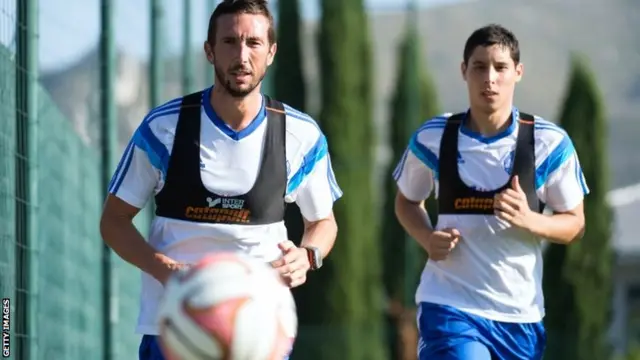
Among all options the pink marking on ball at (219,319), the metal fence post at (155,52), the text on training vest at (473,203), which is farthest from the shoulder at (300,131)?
the metal fence post at (155,52)

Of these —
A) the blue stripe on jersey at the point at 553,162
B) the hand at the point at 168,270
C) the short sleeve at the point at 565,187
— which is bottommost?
the hand at the point at 168,270

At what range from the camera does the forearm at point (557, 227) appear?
7.63 m

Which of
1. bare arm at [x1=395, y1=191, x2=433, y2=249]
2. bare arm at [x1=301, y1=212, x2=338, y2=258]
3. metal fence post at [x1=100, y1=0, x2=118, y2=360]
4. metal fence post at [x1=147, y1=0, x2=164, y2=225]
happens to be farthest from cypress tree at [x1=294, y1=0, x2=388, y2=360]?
bare arm at [x1=301, y1=212, x2=338, y2=258]

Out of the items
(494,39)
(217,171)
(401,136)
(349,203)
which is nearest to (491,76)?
(494,39)

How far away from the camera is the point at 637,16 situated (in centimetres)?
4072

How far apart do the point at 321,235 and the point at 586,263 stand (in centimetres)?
1691

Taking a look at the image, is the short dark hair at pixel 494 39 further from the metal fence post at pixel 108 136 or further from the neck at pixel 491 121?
the metal fence post at pixel 108 136

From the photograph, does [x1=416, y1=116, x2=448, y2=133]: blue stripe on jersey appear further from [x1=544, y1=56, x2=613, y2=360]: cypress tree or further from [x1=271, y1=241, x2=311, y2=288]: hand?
[x1=544, y1=56, x2=613, y2=360]: cypress tree

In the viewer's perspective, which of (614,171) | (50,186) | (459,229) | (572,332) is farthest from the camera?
(614,171)

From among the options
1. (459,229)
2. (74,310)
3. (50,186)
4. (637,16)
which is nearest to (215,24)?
(459,229)

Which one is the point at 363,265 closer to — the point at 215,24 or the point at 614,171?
the point at 614,171

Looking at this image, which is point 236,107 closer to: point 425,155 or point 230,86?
point 230,86

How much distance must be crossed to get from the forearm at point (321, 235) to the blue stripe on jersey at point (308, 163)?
223 millimetres

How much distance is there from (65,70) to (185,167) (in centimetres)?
480
